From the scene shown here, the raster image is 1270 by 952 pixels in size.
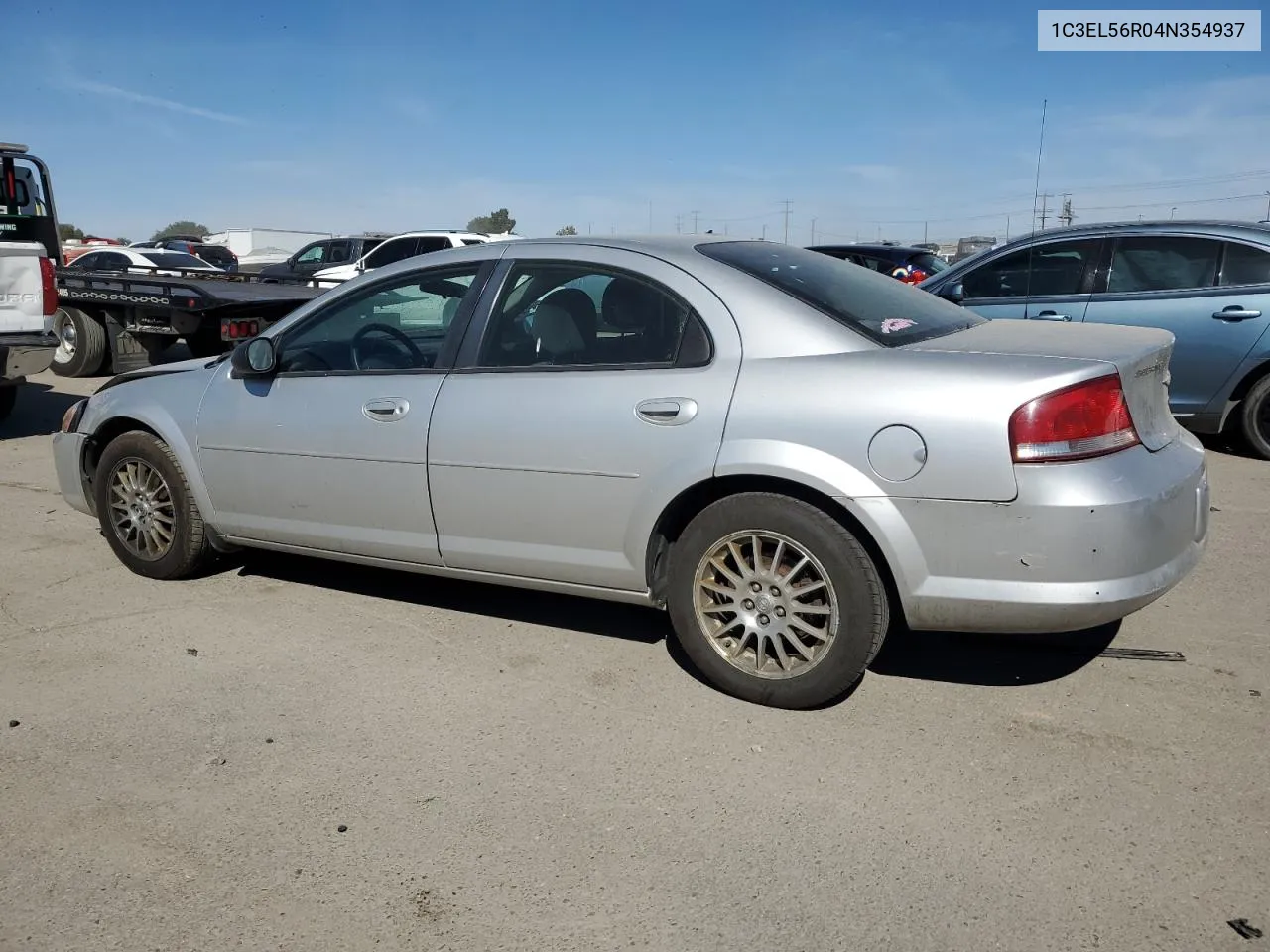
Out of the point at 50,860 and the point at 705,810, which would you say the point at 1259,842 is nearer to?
the point at 705,810

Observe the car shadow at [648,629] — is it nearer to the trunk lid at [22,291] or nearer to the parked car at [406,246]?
the trunk lid at [22,291]

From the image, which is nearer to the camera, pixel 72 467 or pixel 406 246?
pixel 72 467

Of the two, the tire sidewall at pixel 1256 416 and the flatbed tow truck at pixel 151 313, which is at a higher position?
the flatbed tow truck at pixel 151 313

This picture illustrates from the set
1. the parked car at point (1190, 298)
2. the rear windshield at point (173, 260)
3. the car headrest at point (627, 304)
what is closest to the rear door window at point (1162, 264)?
the parked car at point (1190, 298)

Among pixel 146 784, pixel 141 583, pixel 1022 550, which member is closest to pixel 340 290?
pixel 141 583

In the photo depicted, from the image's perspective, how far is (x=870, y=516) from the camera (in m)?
3.44

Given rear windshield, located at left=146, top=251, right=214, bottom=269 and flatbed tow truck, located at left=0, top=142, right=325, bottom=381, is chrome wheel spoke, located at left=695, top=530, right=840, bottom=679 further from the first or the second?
rear windshield, located at left=146, top=251, right=214, bottom=269

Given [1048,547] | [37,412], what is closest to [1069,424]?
[1048,547]

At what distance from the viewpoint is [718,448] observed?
3.64 meters

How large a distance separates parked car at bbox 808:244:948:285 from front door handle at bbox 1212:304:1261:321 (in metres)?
7.55

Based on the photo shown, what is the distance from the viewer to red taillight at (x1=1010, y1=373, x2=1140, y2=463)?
323cm

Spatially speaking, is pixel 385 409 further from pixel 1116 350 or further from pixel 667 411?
pixel 1116 350

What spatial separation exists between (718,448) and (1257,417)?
224 inches

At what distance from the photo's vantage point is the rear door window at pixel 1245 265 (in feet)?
24.6
